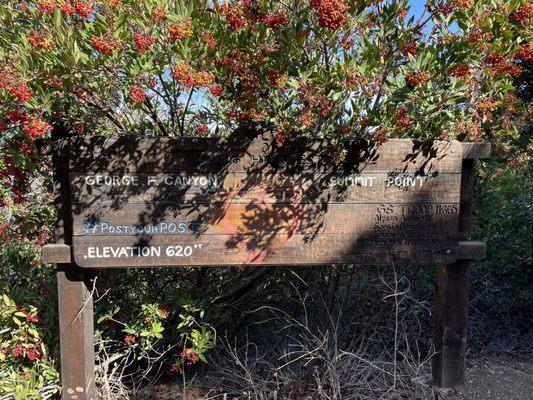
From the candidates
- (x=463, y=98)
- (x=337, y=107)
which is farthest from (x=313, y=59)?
(x=463, y=98)

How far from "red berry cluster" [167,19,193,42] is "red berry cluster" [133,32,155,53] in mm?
101

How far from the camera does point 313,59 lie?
2250 millimetres

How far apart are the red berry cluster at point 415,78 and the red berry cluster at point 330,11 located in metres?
0.52

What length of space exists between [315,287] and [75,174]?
2.02m

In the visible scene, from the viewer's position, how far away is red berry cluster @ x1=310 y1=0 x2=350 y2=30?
5.99 ft

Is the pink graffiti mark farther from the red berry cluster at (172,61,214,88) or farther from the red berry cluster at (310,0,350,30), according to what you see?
the red berry cluster at (310,0,350,30)

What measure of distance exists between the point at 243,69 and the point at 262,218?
0.84 metres

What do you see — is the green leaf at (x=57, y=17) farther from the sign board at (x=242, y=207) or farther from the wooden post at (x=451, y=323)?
the wooden post at (x=451, y=323)

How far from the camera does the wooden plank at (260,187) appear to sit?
8.14ft

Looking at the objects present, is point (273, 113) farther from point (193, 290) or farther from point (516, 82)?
point (516, 82)

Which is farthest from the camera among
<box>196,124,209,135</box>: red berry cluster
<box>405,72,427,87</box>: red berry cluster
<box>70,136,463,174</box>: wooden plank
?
<box>196,124,209,135</box>: red berry cluster

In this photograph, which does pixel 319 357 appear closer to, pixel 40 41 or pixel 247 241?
pixel 247 241

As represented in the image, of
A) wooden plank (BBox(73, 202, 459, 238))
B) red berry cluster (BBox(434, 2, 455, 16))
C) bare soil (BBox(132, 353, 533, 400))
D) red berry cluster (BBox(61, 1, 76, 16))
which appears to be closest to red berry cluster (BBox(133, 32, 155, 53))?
red berry cluster (BBox(61, 1, 76, 16))

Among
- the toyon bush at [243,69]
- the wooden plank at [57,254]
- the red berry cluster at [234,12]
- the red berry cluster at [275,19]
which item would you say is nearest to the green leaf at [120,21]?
the toyon bush at [243,69]
